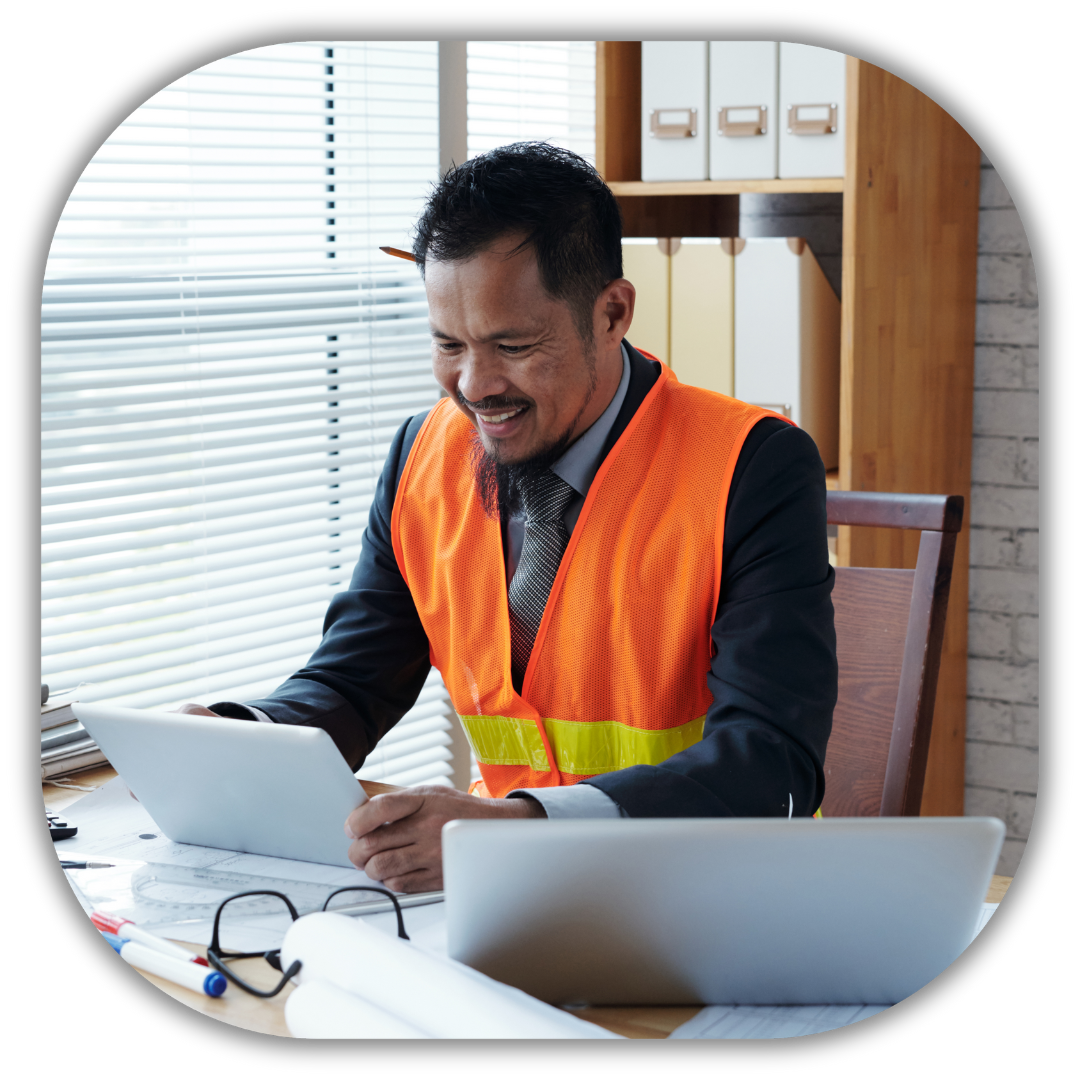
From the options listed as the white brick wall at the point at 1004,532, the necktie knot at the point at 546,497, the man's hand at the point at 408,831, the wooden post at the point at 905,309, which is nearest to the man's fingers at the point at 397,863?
the man's hand at the point at 408,831

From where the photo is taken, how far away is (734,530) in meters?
1.31

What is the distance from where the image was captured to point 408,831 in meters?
1.06

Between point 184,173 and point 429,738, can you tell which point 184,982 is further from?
point 429,738

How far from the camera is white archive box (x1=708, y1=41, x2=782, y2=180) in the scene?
2.09 metres

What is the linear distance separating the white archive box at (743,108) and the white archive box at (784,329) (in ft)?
0.44

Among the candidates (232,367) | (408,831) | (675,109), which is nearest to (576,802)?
(408,831)

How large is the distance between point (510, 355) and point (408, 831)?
52cm

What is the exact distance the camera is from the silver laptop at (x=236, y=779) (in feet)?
3.42

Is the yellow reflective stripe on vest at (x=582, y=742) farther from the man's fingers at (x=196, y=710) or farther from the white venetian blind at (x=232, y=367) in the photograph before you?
the white venetian blind at (x=232, y=367)

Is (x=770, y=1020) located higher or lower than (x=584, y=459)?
lower

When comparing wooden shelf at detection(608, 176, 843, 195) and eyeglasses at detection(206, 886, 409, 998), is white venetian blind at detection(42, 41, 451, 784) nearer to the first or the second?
wooden shelf at detection(608, 176, 843, 195)

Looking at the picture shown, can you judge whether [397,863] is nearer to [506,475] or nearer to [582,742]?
[582,742]

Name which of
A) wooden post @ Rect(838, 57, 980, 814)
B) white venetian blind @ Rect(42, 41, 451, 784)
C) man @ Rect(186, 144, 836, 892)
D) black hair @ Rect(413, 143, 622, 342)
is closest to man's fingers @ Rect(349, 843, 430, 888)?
man @ Rect(186, 144, 836, 892)

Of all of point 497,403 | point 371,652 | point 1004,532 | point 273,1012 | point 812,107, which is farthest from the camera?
point 1004,532
